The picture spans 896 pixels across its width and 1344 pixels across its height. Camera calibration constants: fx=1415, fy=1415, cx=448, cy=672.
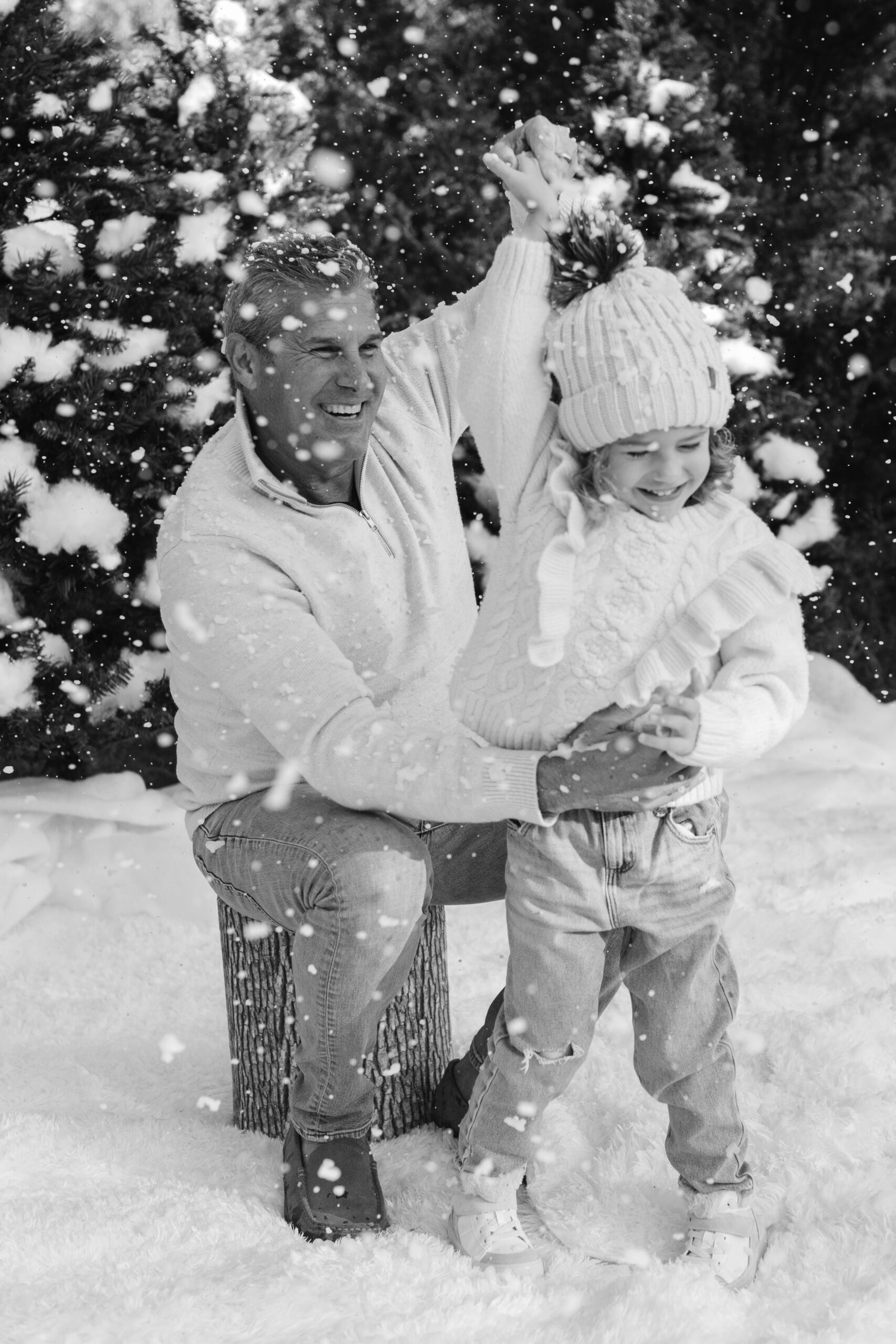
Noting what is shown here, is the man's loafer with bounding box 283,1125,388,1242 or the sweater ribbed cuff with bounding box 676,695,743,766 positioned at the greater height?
the sweater ribbed cuff with bounding box 676,695,743,766

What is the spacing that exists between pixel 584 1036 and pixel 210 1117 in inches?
37.8

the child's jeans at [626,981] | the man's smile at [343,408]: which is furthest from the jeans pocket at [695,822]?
the man's smile at [343,408]

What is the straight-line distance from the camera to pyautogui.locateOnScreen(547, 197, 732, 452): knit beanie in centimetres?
179

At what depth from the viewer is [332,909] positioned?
7.05ft

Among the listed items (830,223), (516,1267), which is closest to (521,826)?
(516,1267)

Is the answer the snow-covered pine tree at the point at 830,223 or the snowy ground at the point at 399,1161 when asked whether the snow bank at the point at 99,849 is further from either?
the snow-covered pine tree at the point at 830,223

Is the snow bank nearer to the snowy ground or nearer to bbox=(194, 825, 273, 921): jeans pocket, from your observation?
the snowy ground

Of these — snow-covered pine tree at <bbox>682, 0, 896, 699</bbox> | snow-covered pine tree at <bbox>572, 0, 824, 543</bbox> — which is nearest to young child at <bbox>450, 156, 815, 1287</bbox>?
snow-covered pine tree at <bbox>572, 0, 824, 543</bbox>

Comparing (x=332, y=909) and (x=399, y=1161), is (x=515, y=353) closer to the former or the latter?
(x=332, y=909)

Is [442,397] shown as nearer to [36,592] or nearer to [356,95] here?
[36,592]

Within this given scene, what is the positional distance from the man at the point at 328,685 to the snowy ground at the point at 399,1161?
199 mm

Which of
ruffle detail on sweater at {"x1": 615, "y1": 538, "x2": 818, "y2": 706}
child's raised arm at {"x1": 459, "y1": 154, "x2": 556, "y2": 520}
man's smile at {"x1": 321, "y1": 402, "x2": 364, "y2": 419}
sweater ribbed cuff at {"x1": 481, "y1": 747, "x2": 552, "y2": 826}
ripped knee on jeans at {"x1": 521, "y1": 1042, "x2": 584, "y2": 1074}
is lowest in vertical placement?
ripped knee on jeans at {"x1": 521, "y1": 1042, "x2": 584, "y2": 1074}

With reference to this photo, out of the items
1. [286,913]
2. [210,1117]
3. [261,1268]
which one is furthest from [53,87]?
[261,1268]

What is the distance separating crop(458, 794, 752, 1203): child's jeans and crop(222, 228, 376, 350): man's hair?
95cm
